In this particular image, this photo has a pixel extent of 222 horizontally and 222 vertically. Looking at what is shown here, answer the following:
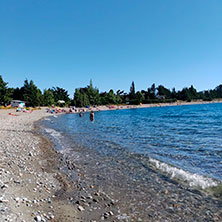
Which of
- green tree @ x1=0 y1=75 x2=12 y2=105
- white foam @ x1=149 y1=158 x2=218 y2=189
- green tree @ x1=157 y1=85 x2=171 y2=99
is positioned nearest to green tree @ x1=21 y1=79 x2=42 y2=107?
green tree @ x1=0 y1=75 x2=12 y2=105

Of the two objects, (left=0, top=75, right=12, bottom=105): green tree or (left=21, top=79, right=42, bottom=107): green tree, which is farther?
(left=21, top=79, right=42, bottom=107): green tree

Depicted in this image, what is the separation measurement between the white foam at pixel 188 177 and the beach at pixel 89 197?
0.65 m

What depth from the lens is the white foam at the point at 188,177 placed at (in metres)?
7.29

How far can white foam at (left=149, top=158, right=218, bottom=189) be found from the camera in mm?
7295

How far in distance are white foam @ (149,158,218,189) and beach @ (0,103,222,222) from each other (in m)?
0.65

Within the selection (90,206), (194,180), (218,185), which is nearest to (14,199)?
(90,206)

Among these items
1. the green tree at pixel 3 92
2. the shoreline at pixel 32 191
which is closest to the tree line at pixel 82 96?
the green tree at pixel 3 92

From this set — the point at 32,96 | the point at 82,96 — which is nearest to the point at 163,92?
the point at 82,96

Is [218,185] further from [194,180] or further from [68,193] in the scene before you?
[68,193]

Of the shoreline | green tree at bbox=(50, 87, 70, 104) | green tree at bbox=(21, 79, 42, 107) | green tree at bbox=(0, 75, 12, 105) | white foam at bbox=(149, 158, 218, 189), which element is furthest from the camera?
green tree at bbox=(50, 87, 70, 104)

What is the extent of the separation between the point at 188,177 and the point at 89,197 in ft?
15.5

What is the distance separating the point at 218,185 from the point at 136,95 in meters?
147

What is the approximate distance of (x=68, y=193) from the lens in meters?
6.08

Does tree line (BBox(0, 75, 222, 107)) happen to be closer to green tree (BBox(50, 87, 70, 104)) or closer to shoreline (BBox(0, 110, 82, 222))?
green tree (BBox(50, 87, 70, 104))
